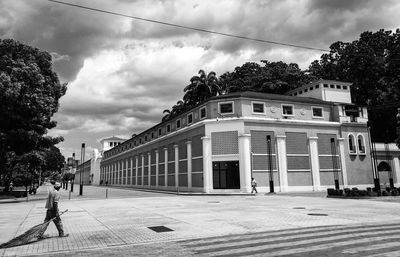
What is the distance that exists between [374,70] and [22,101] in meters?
58.2

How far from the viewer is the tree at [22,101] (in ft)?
93.0

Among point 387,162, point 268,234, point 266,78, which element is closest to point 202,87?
A: point 266,78

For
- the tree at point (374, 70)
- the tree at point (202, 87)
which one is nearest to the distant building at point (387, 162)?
the tree at point (374, 70)

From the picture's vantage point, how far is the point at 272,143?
126 feet

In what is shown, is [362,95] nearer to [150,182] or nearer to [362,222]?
[150,182]

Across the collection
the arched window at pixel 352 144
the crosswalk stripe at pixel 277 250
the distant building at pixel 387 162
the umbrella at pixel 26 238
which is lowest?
the crosswalk stripe at pixel 277 250

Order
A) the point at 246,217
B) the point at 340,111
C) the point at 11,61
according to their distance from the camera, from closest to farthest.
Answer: the point at 246,217
the point at 11,61
the point at 340,111

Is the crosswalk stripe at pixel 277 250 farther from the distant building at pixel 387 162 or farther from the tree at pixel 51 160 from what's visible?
the distant building at pixel 387 162

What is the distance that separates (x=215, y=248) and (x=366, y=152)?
41155 millimetres

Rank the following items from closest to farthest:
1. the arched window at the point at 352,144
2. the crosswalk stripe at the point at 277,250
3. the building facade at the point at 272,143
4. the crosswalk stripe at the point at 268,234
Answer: the crosswalk stripe at the point at 277,250
the crosswalk stripe at the point at 268,234
the building facade at the point at 272,143
the arched window at the point at 352,144

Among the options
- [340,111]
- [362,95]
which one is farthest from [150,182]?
[362,95]

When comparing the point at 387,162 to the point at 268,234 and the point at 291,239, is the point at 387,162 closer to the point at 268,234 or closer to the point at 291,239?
the point at 268,234

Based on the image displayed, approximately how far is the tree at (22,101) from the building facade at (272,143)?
16954 mm

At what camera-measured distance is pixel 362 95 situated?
63406mm
